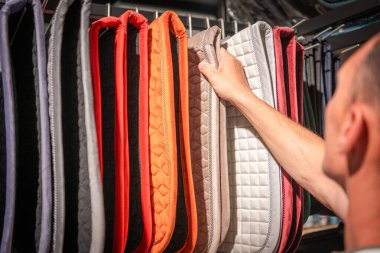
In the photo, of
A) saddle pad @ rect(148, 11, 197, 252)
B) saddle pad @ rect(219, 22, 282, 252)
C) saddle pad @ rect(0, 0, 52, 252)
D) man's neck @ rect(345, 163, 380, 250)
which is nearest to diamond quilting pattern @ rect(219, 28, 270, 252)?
saddle pad @ rect(219, 22, 282, 252)

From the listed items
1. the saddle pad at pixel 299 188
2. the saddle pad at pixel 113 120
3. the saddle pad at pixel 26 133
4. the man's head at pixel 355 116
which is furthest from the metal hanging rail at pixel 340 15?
the saddle pad at pixel 26 133

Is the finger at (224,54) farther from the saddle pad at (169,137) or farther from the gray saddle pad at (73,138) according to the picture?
the gray saddle pad at (73,138)

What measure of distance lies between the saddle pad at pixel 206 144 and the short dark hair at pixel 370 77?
255 mm

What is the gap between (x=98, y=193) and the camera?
53 cm

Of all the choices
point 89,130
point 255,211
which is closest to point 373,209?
point 255,211

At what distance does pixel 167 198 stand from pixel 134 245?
0.11 m

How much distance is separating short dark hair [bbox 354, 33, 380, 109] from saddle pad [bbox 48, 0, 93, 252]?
376mm

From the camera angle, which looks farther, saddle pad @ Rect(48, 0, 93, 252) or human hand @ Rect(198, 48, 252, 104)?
human hand @ Rect(198, 48, 252, 104)

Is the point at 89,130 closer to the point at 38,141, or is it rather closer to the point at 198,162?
the point at 38,141

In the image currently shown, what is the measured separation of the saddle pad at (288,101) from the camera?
2.22 ft

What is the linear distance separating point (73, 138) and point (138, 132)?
0.40 ft

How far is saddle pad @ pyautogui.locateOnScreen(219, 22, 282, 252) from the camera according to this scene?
0.68m

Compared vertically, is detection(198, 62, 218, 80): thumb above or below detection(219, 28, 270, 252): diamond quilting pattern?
above

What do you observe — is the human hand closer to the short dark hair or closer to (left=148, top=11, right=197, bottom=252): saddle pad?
(left=148, top=11, right=197, bottom=252): saddle pad
